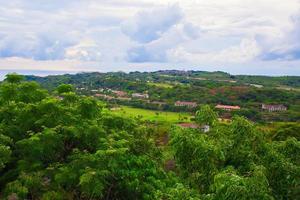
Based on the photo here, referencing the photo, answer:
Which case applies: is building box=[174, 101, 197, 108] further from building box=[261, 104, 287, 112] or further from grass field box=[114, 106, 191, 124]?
building box=[261, 104, 287, 112]

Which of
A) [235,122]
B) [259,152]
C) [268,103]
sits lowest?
[268,103]

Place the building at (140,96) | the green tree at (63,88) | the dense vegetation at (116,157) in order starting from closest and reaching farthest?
the dense vegetation at (116,157)
the green tree at (63,88)
the building at (140,96)

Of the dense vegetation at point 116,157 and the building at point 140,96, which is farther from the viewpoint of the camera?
the building at point 140,96

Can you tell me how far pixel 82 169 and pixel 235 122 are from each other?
22.3 ft

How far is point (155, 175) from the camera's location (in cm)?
1867

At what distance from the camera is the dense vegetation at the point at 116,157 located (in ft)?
52.4

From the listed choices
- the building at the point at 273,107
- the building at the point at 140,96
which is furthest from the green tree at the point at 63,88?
the building at the point at 140,96

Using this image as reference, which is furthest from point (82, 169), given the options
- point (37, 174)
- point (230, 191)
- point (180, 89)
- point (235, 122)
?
point (180, 89)

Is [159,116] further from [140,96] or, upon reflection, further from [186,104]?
[140,96]

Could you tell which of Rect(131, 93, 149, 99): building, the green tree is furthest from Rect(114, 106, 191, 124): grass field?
the green tree

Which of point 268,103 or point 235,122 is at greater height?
point 235,122

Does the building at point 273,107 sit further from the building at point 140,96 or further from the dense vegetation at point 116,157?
the dense vegetation at point 116,157

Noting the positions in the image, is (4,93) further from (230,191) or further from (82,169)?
(230,191)

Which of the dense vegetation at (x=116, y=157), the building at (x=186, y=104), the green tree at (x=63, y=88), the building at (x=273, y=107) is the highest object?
the green tree at (x=63, y=88)
